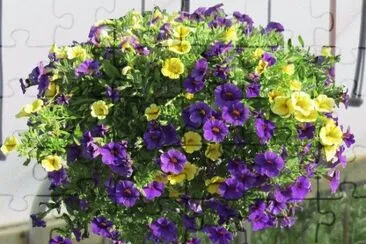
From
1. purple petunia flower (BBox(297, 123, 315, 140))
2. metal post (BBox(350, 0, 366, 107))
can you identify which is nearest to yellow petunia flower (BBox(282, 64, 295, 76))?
purple petunia flower (BBox(297, 123, 315, 140))

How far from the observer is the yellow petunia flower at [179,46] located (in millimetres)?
4547

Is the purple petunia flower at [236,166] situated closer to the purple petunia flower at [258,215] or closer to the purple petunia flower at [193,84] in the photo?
the purple petunia flower at [258,215]

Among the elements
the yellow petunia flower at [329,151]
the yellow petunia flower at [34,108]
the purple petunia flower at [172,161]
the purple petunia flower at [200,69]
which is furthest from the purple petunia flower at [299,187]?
the yellow petunia flower at [34,108]

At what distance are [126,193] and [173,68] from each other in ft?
1.73

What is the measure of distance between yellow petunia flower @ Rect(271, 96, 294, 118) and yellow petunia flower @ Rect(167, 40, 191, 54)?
0.41 metres

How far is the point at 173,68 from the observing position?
14.9 feet

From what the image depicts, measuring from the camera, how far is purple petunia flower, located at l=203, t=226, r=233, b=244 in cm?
467

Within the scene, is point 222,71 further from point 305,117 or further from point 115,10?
point 115,10

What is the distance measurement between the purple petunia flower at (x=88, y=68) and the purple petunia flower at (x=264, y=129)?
2.31ft

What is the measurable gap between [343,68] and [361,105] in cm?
28

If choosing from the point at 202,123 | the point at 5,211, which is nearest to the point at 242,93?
the point at 202,123

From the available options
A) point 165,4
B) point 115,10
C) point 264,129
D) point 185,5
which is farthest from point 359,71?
point 264,129

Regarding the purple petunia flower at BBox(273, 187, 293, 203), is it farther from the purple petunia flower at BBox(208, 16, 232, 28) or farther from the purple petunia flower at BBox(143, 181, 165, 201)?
the purple petunia flower at BBox(208, 16, 232, 28)

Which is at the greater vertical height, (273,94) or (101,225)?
(273,94)
